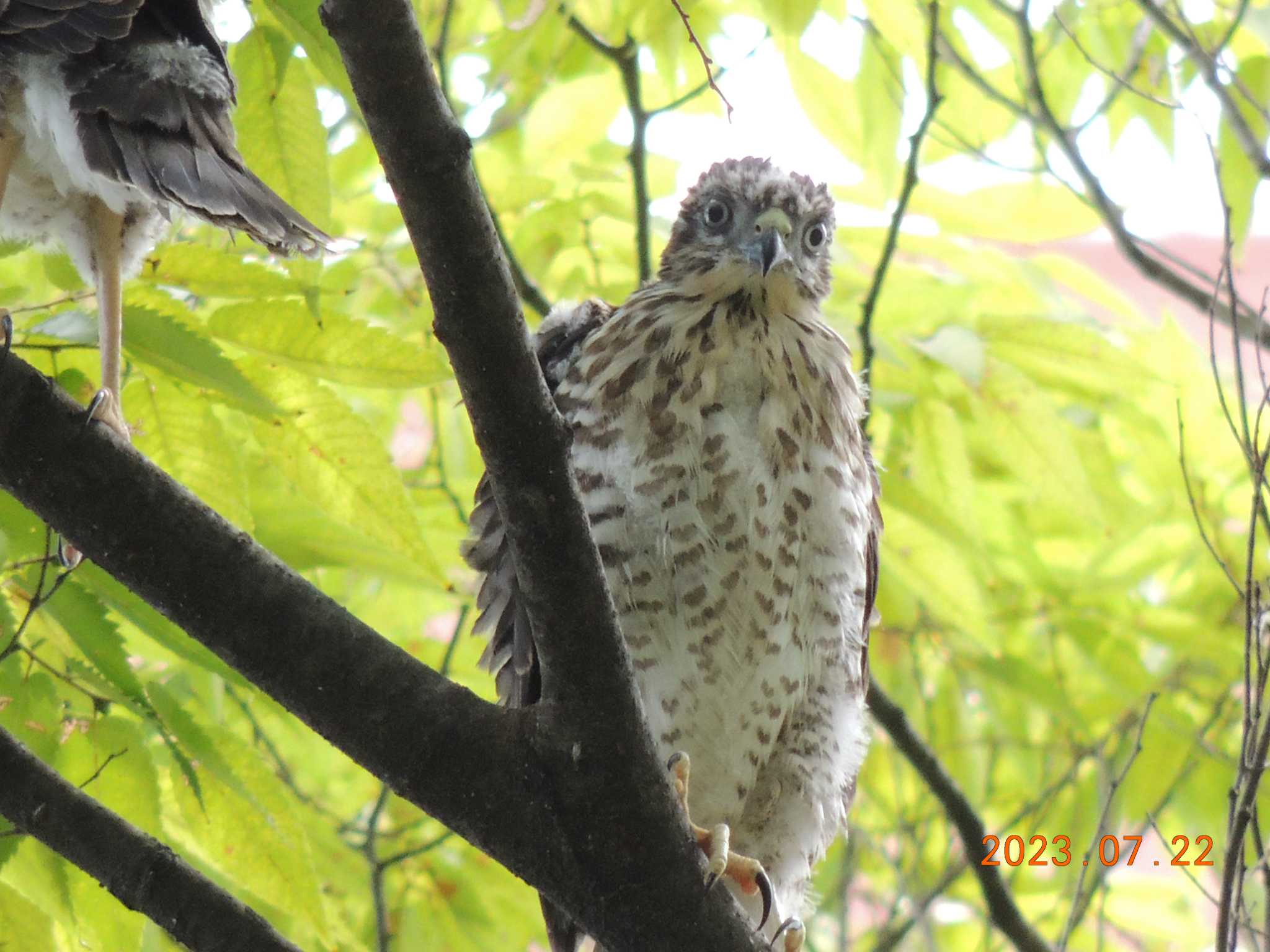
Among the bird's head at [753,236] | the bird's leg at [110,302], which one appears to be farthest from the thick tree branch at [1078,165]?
the bird's leg at [110,302]

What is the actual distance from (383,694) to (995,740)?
2462 mm

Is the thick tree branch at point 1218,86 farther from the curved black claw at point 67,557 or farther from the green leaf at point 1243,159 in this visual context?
the curved black claw at point 67,557

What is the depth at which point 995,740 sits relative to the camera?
3807 millimetres

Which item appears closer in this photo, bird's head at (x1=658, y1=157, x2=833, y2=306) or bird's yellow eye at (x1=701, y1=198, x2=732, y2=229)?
bird's head at (x1=658, y1=157, x2=833, y2=306)

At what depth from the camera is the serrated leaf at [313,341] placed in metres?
2.11

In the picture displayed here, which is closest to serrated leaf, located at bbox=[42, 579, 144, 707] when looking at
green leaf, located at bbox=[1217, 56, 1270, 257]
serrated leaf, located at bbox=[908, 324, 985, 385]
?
serrated leaf, located at bbox=[908, 324, 985, 385]

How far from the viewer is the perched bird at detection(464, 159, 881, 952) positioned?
102 inches

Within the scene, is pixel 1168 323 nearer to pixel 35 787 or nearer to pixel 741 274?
pixel 741 274

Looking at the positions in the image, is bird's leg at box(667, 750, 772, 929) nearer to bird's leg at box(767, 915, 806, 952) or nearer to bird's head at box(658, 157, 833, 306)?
bird's leg at box(767, 915, 806, 952)

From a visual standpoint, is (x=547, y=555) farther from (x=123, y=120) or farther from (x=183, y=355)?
(x=123, y=120)

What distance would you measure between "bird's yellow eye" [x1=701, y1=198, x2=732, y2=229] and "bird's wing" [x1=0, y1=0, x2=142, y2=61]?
4.41ft

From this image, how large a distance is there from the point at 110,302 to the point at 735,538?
1.14 metres

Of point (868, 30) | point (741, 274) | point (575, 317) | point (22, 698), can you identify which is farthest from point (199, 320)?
point (868, 30)

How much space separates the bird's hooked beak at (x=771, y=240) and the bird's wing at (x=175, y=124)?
1.12 m
